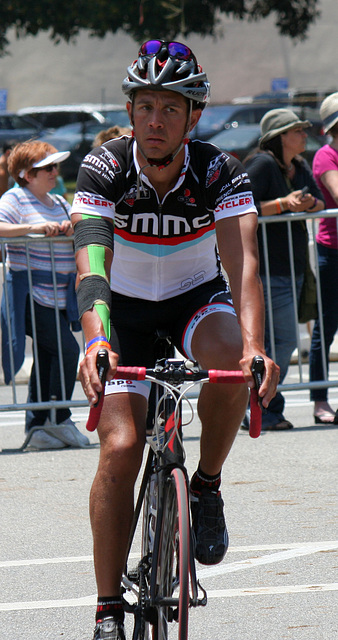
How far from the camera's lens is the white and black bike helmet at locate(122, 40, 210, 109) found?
11.4ft

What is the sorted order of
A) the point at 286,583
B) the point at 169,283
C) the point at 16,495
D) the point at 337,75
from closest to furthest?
the point at 169,283 → the point at 286,583 → the point at 16,495 → the point at 337,75

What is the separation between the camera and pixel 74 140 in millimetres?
27094

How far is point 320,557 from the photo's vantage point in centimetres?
478

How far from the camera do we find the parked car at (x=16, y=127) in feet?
92.6

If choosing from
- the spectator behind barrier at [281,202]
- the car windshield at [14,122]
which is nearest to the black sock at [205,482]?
the spectator behind barrier at [281,202]

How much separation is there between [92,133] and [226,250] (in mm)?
24675

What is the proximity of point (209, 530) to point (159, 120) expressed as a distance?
4.86 ft

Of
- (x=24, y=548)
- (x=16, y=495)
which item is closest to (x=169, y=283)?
(x=24, y=548)

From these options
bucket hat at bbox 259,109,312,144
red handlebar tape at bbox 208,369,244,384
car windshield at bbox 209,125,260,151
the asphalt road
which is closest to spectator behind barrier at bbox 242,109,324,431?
bucket hat at bbox 259,109,312,144

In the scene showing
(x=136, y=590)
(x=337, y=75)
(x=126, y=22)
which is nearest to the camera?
(x=136, y=590)

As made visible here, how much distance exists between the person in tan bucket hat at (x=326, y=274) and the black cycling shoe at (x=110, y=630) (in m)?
4.53

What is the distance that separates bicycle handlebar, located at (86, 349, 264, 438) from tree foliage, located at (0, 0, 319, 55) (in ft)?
90.6

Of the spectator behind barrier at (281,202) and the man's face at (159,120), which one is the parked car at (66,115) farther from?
the man's face at (159,120)

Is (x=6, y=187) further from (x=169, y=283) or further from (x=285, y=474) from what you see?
(x=169, y=283)
